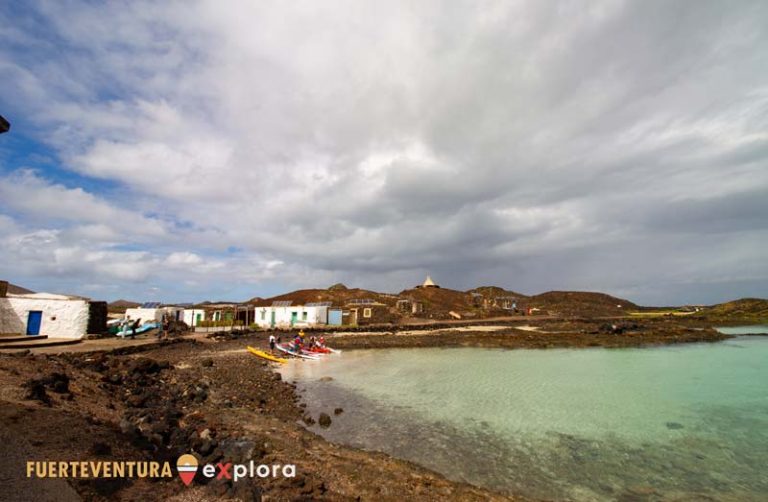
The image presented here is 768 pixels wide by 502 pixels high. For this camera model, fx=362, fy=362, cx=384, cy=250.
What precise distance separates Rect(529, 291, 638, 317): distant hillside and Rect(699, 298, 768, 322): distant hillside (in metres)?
24.8

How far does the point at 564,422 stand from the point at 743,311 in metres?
107

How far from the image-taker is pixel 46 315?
2877cm

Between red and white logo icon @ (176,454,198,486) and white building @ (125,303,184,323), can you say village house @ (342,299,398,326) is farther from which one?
red and white logo icon @ (176,454,198,486)

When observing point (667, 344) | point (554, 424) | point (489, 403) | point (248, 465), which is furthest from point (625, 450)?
point (667, 344)

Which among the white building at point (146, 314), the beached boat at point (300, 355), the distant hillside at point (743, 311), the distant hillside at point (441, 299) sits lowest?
the beached boat at point (300, 355)

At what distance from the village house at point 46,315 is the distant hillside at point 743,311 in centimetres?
10969

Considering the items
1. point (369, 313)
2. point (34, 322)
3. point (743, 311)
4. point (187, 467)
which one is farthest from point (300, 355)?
point (743, 311)

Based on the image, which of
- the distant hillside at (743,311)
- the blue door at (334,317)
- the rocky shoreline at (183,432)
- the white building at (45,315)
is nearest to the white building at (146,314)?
the white building at (45,315)

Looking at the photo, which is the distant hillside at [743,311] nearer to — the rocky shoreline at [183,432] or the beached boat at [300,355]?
the beached boat at [300,355]

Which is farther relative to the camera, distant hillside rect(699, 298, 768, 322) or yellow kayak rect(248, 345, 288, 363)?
distant hillside rect(699, 298, 768, 322)

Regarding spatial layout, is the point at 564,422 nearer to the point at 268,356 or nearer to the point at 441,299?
the point at 268,356

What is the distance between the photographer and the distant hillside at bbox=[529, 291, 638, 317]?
4491 inches

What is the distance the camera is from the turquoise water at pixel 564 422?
1061cm

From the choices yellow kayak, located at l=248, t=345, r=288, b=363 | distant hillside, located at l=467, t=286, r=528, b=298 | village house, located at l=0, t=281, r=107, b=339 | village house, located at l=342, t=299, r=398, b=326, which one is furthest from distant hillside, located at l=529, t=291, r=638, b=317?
village house, located at l=0, t=281, r=107, b=339
